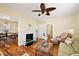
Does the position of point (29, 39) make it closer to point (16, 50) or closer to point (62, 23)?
point (16, 50)

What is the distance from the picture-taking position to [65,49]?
1758 millimetres

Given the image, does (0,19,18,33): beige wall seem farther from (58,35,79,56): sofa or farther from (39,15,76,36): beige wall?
(58,35,79,56): sofa

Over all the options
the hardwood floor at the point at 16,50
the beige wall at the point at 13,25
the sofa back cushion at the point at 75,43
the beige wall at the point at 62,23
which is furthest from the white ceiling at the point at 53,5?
the hardwood floor at the point at 16,50

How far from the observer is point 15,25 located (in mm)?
1769

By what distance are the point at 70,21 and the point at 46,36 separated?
41cm

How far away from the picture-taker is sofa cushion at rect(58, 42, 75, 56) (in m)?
1.76

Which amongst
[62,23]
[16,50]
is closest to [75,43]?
[62,23]

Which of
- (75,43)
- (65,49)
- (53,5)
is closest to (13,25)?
(53,5)

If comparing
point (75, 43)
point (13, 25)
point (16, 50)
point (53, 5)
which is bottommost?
point (16, 50)

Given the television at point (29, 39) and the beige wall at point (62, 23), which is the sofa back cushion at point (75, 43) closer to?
the beige wall at point (62, 23)

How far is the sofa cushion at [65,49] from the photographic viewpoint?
1764mm

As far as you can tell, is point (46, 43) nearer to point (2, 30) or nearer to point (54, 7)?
point (54, 7)

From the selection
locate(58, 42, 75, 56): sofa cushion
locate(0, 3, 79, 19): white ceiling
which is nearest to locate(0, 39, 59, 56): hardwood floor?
locate(58, 42, 75, 56): sofa cushion

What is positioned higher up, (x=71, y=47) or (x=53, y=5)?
(x=53, y=5)
